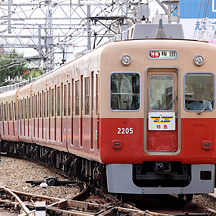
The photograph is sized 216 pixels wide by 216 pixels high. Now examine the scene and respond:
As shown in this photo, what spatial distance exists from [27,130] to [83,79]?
484 inches

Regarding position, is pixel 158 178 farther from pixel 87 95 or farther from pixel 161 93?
pixel 87 95

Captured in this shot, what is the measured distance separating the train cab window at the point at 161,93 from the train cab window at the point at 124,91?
24 centimetres

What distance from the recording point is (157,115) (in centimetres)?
1132

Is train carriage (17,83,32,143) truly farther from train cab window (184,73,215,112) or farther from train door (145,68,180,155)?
train cab window (184,73,215,112)

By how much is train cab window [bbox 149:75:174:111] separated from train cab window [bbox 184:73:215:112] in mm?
260

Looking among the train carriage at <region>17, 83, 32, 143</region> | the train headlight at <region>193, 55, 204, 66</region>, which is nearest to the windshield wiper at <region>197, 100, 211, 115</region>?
the train headlight at <region>193, 55, 204, 66</region>

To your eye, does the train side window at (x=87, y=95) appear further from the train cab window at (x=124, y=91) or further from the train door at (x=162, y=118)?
the train door at (x=162, y=118)

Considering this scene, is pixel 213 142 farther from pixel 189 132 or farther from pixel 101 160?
pixel 101 160

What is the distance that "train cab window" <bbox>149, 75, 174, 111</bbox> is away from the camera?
11.4m

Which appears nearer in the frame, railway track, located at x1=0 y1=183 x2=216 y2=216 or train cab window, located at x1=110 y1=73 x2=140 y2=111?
railway track, located at x1=0 y1=183 x2=216 y2=216

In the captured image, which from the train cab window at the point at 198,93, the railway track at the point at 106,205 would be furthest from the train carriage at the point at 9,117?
the train cab window at the point at 198,93

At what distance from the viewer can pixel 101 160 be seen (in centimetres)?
1145

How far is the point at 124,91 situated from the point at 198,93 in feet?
3.98

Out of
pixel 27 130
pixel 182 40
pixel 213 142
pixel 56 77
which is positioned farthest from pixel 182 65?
pixel 27 130
